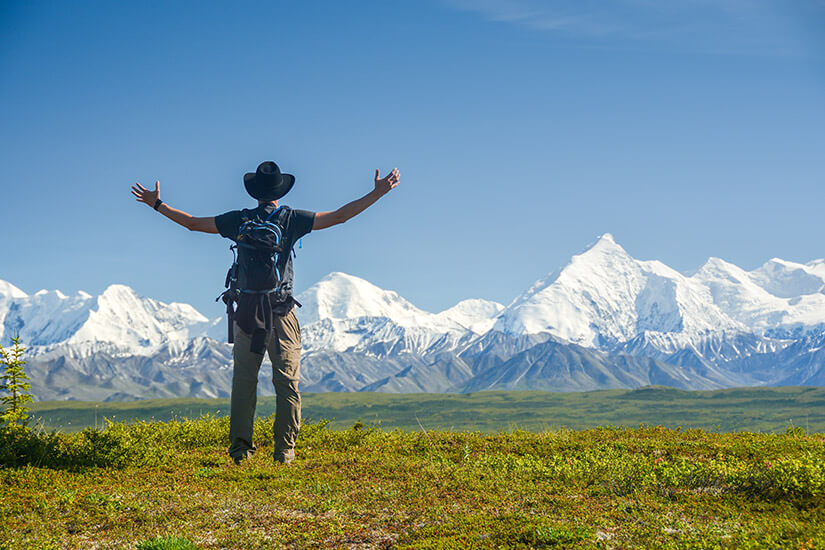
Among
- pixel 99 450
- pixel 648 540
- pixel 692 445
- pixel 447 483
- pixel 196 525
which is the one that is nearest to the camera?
pixel 648 540

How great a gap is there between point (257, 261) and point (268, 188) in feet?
4.89

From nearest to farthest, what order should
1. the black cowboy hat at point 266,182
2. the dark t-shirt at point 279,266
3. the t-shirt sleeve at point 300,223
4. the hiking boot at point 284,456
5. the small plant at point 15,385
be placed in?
the dark t-shirt at point 279,266, the hiking boot at point 284,456, the t-shirt sleeve at point 300,223, the black cowboy hat at point 266,182, the small plant at point 15,385

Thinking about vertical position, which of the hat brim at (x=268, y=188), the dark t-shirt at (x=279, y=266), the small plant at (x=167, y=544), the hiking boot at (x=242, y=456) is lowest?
the small plant at (x=167, y=544)

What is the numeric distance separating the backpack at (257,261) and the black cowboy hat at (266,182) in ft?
2.10

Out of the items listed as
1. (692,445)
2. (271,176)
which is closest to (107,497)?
(271,176)

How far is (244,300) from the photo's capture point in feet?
41.8

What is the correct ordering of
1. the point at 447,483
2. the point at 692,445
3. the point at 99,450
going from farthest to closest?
the point at 692,445 → the point at 99,450 → the point at 447,483

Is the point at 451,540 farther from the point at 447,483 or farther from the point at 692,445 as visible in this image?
the point at 692,445

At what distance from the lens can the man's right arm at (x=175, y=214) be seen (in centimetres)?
1347

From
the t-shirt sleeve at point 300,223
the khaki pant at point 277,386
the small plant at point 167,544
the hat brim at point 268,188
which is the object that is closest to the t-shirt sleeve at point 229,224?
the hat brim at point 268,188

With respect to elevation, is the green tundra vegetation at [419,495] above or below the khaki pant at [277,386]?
below

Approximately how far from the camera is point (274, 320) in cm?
1291

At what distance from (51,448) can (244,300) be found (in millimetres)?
4134

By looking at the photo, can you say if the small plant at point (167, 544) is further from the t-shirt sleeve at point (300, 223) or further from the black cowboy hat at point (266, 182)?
the black cowboy hat at point (266, 182)
